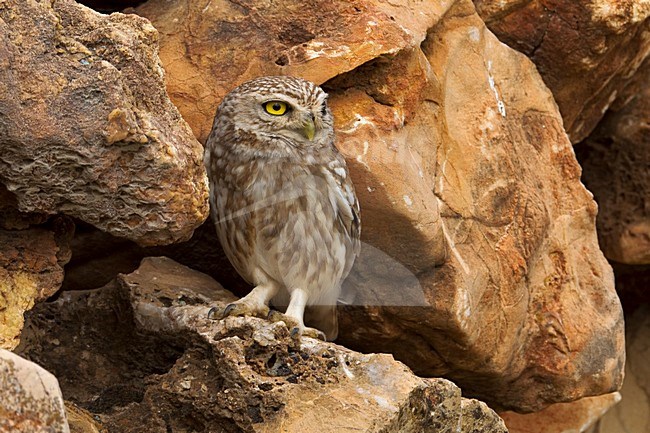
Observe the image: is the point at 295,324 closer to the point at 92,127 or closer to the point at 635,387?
the point at 92,127

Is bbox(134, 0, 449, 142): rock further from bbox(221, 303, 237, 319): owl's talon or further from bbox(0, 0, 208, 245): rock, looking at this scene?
bbox(0, 0, 208, 245): rock

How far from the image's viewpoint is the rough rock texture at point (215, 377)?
3.17m

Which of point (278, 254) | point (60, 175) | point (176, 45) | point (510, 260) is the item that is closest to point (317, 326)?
point (278, 254)

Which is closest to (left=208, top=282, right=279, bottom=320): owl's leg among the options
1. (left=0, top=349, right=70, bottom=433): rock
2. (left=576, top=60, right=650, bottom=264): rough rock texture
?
(left=0, top=349, right=70, bottom=433): rock

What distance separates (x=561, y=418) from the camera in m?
5.88

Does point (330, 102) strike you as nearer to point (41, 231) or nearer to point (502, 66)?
point (502, 66)

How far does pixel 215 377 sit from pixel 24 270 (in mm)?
677

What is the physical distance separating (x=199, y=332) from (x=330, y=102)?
130 cm

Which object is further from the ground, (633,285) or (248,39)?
(248,39)

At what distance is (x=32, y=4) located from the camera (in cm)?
304

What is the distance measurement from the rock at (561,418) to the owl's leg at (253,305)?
6.93 ft

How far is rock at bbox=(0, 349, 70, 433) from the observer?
229cm

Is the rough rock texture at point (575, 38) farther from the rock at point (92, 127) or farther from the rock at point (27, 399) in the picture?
the rock at point (27, 399)

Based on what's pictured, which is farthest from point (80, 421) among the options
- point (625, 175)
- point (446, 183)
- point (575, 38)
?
point (625, 175)
